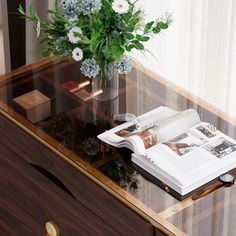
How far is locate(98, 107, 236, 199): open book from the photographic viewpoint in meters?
1.72

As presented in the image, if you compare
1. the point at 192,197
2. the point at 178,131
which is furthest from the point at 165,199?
the point at 178,131

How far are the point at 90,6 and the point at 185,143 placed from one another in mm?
397

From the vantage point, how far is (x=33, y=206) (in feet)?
6.91

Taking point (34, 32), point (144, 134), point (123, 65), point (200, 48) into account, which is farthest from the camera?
point (34, 32)

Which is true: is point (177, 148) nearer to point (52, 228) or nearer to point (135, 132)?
point (135, 132)

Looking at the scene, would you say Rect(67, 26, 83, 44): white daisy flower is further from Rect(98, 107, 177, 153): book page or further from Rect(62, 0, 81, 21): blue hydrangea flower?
Rect(98, 107, 177, 153): book page

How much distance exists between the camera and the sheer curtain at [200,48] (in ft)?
7.40

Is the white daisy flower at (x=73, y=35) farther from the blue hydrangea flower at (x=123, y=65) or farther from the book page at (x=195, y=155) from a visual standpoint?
the book page at (x=195, y=155)

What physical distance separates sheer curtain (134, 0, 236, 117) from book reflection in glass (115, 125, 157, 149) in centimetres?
44

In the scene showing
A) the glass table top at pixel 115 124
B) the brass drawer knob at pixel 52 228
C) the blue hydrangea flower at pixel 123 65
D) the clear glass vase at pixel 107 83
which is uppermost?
the blue hydrangea flower at pixel 123 65

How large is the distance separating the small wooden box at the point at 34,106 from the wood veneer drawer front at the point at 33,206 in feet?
A: 0.41

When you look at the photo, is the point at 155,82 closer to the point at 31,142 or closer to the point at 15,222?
the point at 31,142

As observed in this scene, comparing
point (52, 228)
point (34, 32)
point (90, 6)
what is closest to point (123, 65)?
point (90, 6)

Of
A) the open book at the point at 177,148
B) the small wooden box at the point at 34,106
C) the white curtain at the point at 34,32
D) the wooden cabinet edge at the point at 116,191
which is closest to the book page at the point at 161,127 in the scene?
the open book at the point at 177,148
